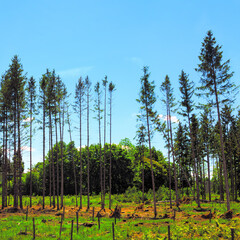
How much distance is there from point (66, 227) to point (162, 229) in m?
6.19

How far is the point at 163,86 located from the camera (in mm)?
31984

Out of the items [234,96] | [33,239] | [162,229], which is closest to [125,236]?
[162,229]

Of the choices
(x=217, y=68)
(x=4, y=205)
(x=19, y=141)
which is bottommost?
(x=4, y=205)

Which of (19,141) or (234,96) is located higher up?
(234,96)

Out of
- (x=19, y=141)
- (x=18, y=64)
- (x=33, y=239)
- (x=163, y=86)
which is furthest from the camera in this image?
(x=163, y=86)

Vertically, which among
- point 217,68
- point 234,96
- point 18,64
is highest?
point 18,64

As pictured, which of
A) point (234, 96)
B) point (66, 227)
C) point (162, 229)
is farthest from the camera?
point (234, 96)

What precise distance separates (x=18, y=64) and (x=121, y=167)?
1562 inches

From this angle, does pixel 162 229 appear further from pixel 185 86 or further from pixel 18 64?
pixel 18 64

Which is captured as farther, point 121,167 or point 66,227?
point 121,167

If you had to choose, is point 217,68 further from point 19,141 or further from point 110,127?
point 19,141

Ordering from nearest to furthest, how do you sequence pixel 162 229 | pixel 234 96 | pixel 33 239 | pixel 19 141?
1. pixel 33 239
2. pixel 162 229
3. pixel 234 96
4. pixel 19 141

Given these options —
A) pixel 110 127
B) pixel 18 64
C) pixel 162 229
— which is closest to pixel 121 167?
pixel 110 127

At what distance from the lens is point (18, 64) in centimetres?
2969
